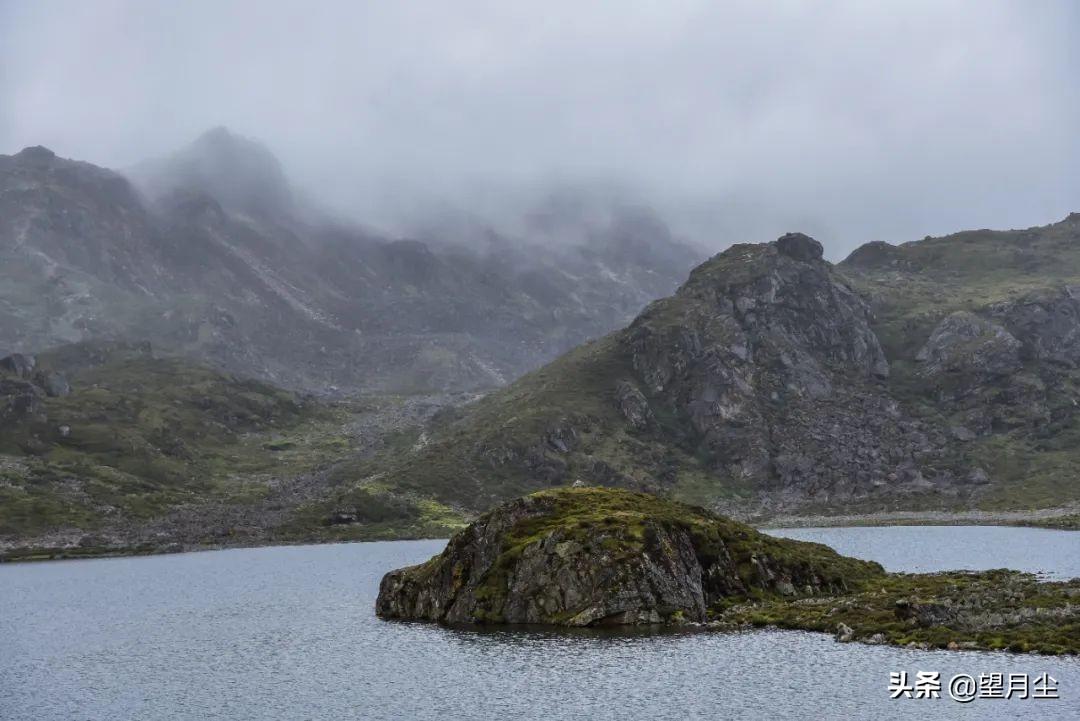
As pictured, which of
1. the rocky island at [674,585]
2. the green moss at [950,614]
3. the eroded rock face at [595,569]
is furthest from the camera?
the eroded rock face at [595,569]

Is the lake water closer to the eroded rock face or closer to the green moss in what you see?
the green moss

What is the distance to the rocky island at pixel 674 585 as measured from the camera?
99.1 meters

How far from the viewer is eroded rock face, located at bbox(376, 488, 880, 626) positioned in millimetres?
114062

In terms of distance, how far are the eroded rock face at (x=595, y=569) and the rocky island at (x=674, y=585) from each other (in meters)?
0.17

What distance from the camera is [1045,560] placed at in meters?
166

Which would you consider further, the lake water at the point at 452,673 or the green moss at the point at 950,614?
the green moss at the point at 950,614

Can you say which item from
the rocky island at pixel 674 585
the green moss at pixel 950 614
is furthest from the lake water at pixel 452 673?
the rocky island at pixel 674 585

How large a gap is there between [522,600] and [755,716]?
50623mm

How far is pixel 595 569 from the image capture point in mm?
115000

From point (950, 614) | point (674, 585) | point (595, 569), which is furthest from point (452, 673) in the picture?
point (950, 614)

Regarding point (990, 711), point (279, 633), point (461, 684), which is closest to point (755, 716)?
point (990, 711)

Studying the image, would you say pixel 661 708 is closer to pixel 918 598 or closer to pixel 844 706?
pixel 844 706

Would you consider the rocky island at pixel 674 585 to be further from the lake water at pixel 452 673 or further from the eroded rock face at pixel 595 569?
the lake water at pixel 452 673

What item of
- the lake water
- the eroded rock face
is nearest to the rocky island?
the eroded rock face
